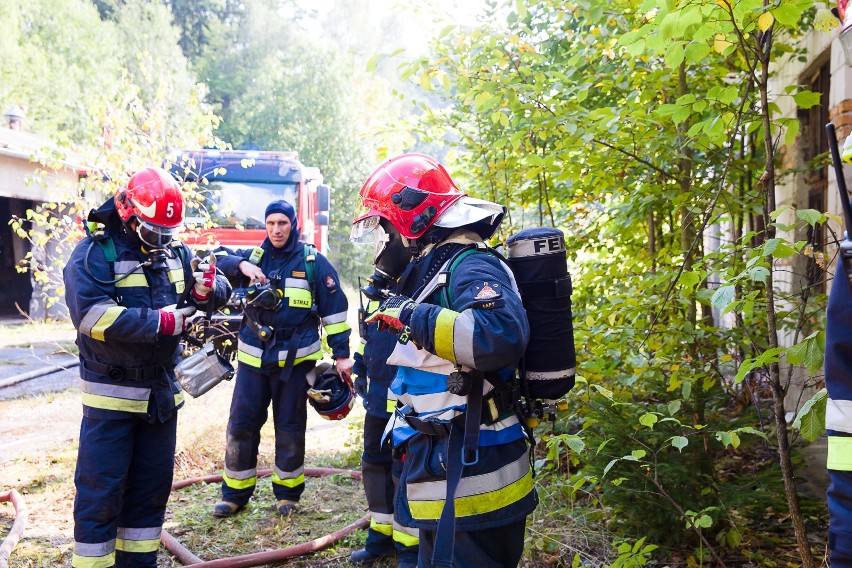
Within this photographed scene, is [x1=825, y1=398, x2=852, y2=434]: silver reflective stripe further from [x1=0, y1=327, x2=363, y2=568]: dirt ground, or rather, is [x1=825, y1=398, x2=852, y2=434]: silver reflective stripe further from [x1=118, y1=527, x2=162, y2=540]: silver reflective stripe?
[x1=0, y1=327, x2=363, y2=568]: dirt ground

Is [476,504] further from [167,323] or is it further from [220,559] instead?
[220,559]

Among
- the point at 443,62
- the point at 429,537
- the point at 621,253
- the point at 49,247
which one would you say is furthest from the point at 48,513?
the point at 49,247

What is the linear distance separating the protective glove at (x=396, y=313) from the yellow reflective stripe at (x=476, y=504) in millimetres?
606

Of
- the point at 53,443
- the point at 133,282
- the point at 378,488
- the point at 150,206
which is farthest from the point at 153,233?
the point at 53,443

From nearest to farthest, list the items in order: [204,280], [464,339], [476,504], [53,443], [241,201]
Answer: [464,339], [476,504], [204,280], [53,443], [241,201]

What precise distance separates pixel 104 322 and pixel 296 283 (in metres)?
1.72

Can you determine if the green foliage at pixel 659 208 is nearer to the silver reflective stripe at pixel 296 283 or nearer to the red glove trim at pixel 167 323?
the silver reflective stripe at pixel 296 283

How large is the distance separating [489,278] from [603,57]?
10.1 ft

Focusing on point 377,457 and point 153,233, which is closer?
point 153,233

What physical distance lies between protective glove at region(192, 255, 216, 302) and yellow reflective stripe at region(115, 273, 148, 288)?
0.26m

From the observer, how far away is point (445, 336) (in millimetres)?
2299

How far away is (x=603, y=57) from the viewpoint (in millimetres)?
4906

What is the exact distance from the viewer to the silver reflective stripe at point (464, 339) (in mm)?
2277

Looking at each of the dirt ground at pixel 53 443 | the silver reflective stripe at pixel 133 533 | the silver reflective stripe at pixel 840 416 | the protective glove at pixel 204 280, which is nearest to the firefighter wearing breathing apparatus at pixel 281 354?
the protective glove at pixel 204 280
